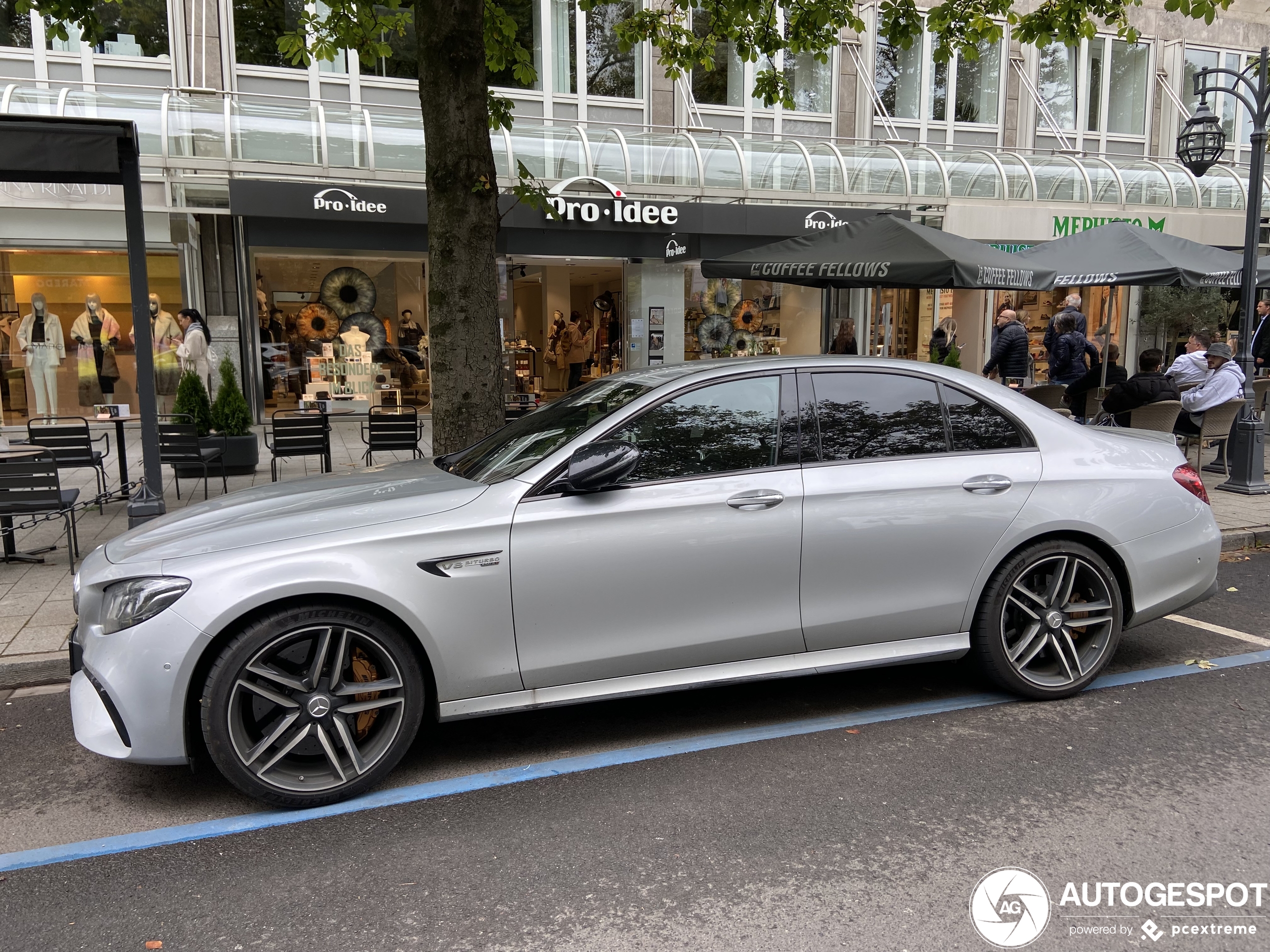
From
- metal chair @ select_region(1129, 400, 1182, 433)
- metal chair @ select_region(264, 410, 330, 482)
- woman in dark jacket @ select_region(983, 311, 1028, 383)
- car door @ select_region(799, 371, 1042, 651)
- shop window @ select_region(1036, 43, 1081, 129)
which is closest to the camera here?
car door @ select_region(799, 371, 1042, 651)

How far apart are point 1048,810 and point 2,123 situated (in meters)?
7.12

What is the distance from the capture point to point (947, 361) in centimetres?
1365

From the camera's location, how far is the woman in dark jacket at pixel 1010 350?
11.8m

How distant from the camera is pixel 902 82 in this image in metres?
19.8

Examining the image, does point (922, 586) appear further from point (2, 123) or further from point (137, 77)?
point (137, 77)

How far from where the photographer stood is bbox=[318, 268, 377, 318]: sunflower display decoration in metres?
16.4

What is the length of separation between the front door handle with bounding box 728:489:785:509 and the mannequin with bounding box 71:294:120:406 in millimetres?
14720

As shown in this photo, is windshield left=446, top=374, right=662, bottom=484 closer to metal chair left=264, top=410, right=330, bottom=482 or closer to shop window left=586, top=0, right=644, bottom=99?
metal chair left=264, top=410, right=330, bottom=482

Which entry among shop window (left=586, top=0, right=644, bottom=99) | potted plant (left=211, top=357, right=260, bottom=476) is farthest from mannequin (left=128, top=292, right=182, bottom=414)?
shop window (left=586, top=0, right=644, bottom=99)

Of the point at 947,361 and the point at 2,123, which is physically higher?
the point at 2,123

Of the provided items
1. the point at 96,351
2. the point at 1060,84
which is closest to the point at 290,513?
the point at 96,351

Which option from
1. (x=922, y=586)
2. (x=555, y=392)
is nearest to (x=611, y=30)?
(x=555, y=392)

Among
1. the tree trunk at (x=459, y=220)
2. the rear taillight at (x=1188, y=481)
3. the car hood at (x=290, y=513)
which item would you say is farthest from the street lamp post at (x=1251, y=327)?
the car hood at (x=290, y=513)

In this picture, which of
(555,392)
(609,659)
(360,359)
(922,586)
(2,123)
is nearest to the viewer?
(609,659)
